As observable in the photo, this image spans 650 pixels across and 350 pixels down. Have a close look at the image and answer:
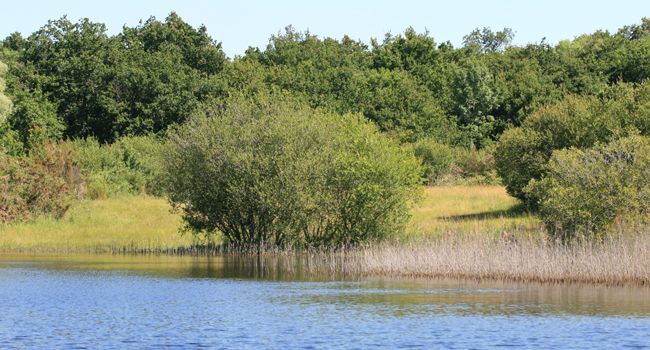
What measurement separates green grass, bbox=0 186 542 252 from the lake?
14936mm

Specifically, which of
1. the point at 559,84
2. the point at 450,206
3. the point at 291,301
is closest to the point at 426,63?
the point at 559,84

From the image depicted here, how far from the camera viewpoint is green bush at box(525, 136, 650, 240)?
151ft

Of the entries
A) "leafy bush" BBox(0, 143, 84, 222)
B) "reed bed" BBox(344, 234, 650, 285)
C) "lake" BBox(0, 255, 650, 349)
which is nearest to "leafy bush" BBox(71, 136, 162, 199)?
"leafy bush" BBox(0, 143, 84, 222)

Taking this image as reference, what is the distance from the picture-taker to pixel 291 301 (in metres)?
37.8

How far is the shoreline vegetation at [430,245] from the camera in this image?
40469 millimetres

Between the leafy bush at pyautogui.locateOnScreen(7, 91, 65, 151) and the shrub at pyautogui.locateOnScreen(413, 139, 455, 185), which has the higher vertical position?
the leafy bush at pyautogui.locateOnScreen(7, 91, 65, 151)

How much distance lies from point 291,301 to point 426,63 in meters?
93.1

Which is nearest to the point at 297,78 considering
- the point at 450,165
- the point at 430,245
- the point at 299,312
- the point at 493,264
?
the point at 450,165

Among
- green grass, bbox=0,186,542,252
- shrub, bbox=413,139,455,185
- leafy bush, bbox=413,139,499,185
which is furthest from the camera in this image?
shrub, bbox=413,139,455,185

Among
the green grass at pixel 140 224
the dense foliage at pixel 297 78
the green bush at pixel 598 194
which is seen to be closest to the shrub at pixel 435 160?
the dense foliage at pixel 297 78

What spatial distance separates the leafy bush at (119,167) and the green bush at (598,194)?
125 ft

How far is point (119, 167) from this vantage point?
84.1 metres

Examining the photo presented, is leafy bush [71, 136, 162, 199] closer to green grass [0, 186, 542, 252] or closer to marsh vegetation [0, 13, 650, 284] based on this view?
marsh vegetation [0, 13, 650, 284]

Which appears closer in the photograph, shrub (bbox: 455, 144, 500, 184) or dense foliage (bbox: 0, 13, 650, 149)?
shrub (bbox: 455, 144, 500, 184)
